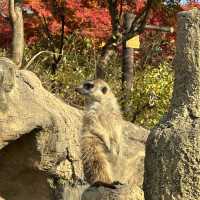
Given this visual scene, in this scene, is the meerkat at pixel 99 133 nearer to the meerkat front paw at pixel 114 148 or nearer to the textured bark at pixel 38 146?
the meerkat front paw at pixel 114 148

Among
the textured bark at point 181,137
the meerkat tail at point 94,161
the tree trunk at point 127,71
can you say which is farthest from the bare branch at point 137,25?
the textured bark at point 181,137

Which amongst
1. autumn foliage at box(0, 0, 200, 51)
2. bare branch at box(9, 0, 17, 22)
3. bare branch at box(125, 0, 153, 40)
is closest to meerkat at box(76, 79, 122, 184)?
bare branch at box(9, 0, 17, 22)

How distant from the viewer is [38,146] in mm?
6594

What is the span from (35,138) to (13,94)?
473 mm

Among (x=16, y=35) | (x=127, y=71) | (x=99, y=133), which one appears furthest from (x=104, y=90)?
(x=127, y=71)

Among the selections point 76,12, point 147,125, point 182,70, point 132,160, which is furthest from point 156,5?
point 182,70

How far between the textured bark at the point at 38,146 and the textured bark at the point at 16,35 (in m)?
1.45

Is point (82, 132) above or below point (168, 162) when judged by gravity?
below

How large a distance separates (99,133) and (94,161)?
0.28 meters

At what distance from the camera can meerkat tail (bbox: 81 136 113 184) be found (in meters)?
6.36

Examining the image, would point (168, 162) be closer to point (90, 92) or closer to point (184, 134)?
point (184, 134)

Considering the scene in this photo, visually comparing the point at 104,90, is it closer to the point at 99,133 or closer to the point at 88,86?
the point at 88,86

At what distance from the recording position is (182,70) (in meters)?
3.23

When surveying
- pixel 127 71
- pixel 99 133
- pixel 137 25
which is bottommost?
pixel 99 133
